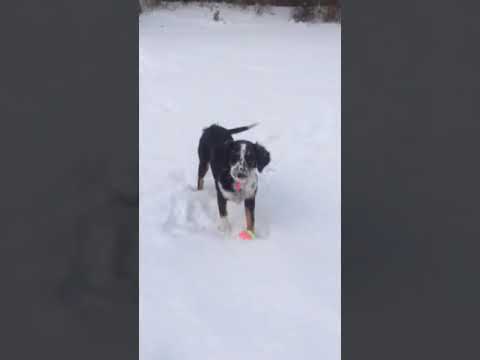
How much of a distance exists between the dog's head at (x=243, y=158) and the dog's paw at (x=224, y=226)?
0.21m

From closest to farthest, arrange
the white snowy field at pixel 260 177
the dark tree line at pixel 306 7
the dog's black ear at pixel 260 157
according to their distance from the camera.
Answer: the white snowy field at pixel 260 177 < the dog's black ear at pixel 260 157 < the dark tree line at pixel 306 7

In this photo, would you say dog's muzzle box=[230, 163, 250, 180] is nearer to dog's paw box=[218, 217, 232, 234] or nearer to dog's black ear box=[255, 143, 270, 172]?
dog's black ear box=[255, 143, 270, 172]

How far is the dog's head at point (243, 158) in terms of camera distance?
85.4 inches

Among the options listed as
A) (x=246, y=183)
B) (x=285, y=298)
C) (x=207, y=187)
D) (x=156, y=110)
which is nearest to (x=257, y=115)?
(x=156, y=110)

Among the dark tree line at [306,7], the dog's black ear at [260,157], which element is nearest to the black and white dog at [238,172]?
the dog's black ear at [260,157]

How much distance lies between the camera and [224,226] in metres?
2.21

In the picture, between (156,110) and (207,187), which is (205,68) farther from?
(207,187)

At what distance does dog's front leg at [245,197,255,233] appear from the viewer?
219 cm

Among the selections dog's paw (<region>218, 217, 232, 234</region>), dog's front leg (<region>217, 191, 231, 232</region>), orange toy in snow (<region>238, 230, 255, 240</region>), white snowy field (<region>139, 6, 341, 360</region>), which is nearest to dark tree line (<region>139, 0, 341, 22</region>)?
white snowy field (<region>139, 6, 341, 360</region>)

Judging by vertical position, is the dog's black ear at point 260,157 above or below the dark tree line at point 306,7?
below

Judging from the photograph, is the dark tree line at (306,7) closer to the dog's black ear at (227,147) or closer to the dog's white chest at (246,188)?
the dog's black ear at (227,147)

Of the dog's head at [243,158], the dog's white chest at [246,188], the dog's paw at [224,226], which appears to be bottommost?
the dog's paw at [224,226]

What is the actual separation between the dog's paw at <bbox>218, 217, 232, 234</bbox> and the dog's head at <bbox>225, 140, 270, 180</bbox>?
212 mm
